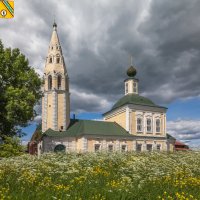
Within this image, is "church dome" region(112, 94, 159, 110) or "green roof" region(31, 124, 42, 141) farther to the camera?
"church dome" region(112, 94, 159, 110)

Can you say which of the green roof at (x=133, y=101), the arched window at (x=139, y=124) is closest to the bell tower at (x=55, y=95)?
the green roof at (x=133, y=101)

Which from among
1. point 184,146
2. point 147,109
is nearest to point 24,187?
point 147,109

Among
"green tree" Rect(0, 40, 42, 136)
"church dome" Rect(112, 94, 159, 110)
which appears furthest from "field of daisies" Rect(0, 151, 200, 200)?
"church dome" Rect(112, 94, 159, 110)

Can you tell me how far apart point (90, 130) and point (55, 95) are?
7.10m

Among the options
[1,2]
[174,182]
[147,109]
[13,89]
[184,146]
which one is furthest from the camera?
[184,146]

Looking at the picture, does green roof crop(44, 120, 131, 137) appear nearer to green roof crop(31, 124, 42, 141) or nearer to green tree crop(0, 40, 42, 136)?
green roof crop(31, 124, 42, 141)

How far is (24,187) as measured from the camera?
33.3 ft

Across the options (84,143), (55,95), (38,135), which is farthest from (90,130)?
(38,135)

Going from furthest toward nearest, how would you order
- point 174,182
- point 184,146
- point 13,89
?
point 184,146, point 13,89, point 174,182

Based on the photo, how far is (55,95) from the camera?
47156mm

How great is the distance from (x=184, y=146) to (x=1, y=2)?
A: 5320 centimetres

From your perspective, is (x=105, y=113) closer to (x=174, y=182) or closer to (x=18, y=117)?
(x=18, y=117)

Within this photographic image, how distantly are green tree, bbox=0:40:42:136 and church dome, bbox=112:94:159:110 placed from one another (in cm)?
1972

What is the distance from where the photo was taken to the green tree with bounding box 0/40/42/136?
1264 inches
